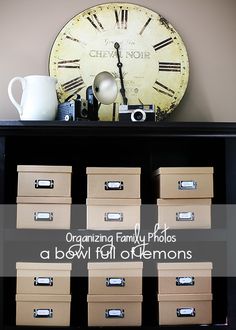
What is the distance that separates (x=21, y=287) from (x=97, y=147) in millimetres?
636

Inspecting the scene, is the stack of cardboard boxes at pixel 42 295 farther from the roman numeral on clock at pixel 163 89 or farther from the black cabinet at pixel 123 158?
the roman numeral on clock at pixel 163 89

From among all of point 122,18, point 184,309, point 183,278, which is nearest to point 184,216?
point 183,278

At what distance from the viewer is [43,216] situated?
1.70 meters

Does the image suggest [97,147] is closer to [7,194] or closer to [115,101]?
[115,101]

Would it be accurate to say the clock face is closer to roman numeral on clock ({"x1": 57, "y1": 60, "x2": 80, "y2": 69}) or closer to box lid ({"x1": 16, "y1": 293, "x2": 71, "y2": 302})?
roman numeral on clock ({"x1": 57, "y1": 60, "x2": 80, "y2": 69})

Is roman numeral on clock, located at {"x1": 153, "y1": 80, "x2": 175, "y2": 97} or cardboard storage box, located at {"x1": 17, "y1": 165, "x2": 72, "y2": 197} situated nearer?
cardboard storage box, located at {"x1": 17, "y1": 165, "x2": 72, "y2": 197}

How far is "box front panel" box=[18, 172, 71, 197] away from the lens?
5.61ft

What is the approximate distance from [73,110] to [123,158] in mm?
365

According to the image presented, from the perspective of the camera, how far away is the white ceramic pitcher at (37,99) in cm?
176

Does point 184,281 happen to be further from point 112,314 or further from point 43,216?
point 43,216

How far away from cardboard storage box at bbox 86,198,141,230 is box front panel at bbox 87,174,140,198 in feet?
0.06

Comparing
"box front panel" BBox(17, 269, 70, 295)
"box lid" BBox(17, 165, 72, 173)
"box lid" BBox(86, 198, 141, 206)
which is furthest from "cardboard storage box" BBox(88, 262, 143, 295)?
"box lid" BBox(17, 165, 72, 173)

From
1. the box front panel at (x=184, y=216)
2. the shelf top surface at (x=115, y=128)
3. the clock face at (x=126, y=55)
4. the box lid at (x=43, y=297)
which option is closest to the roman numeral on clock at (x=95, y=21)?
the clock face at (x=126, y=55)

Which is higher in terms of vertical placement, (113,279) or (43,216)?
(43,216)
